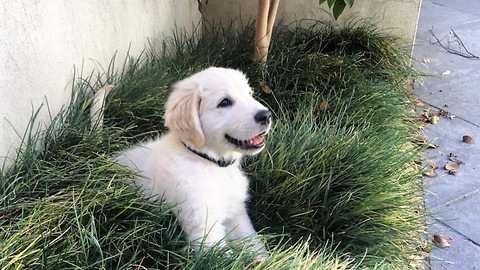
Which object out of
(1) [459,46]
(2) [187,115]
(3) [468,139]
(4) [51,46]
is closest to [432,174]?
(3) [468,139]

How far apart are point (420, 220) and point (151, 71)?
231 centimetres

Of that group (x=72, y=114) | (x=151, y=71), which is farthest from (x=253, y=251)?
(x=151, y=71)

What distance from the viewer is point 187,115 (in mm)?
2576

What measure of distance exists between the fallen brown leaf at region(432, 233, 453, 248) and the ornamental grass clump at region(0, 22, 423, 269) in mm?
207

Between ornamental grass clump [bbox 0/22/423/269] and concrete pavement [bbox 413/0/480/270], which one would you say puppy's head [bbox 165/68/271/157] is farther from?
concrete pavement [bbox 413/0/480/270]

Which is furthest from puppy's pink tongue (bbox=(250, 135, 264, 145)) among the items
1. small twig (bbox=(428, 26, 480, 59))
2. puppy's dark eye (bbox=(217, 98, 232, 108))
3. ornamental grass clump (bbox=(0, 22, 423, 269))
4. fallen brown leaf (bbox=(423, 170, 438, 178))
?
small twig (bbox=(428, 26, 480, 59))

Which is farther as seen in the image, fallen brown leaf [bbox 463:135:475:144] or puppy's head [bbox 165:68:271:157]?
fallen brown leaf [bbox 463:135:475:144]

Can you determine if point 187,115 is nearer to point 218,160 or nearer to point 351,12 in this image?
point 218,160

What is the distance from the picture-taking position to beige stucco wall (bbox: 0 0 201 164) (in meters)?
2.77

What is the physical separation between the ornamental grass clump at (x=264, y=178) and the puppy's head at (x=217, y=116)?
42 cm

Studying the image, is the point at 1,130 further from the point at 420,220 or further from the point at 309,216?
the point at 420,220

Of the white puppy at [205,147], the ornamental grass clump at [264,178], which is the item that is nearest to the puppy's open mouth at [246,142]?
the white puppy at [205,147]

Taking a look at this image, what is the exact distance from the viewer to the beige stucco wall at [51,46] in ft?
9.09

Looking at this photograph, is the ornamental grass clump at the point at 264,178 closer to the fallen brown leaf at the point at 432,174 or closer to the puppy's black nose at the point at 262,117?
the fallen brown leaf at the point at 432,174
